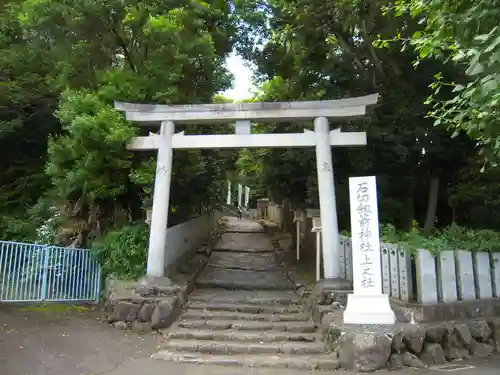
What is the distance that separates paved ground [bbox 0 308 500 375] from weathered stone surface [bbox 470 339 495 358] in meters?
0.19

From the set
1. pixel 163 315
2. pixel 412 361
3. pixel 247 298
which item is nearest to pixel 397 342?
pixel 412 361

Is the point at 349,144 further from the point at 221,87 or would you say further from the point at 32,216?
the point at 32,216

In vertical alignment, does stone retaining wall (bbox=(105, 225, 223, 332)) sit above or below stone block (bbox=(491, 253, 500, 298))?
below

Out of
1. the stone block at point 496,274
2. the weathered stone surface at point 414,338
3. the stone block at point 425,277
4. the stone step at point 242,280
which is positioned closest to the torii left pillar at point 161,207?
the stone step at point 242,280

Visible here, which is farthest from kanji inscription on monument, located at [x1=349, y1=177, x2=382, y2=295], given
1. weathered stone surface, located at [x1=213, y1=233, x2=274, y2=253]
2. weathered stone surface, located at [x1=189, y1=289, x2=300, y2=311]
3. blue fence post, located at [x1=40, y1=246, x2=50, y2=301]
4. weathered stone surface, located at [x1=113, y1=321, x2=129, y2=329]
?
weathered stone surface, located at [x1=213, y1=233, x2=274, y2=253]

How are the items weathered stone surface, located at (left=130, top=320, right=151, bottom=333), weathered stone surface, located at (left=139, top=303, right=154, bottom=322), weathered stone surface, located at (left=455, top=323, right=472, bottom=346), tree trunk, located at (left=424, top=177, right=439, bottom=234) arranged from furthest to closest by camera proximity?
1. tree trunk, located at (left=424, top=177, right=439, bottom=234)
2. weathered stone surface, located at (left=139, top=303, right=154, bottom=322)
3. weathered stone surface, located at (left=130, top=320, right=151, bottom=333)
4. weathered stone surface, located at (left=455, top=323, right=472, bottom=346)

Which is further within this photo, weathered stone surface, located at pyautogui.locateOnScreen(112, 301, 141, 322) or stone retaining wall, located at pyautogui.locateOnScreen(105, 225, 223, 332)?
weathered stone surface, located at pyautogui.locateOnScreen(112, 301, 141, 322)

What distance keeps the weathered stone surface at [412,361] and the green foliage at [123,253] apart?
6.02 metres

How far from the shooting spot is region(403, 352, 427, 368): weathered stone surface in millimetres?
6785

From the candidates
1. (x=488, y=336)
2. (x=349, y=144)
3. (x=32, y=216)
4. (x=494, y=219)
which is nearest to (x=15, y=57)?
(x=32, y=216)

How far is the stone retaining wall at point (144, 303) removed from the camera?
862 centimetres

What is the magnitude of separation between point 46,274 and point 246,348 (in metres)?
5.01

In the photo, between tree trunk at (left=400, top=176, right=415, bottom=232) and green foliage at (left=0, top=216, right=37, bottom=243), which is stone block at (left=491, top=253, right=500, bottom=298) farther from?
green foliage at (left=0, top=216, right=37, bottom=243)

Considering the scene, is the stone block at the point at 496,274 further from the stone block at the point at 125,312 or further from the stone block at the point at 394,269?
the stone block at the point at 125,312
